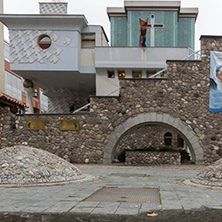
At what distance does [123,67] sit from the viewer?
750 inches

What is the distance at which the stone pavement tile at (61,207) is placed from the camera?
4.22m

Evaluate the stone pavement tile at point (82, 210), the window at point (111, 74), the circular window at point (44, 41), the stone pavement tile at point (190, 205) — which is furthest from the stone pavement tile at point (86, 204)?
the circular window at point (44, 41)

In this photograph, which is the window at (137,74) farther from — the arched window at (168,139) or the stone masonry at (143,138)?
the arched window at (168,139)

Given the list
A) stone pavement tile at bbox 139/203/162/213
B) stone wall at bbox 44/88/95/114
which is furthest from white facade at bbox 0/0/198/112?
stone pavement tile at bbox 139/203/162/213

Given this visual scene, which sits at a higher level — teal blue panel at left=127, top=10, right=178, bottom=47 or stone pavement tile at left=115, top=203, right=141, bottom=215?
teal blue panel at left=127, top=10, right=178, bottom=47

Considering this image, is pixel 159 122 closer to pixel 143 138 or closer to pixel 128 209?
pixel 143 138

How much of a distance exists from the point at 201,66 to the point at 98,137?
6360mm

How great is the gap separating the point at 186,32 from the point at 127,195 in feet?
70.3

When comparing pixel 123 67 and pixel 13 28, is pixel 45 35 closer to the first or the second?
pixel 13 28

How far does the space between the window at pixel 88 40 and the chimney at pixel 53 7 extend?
3.48 metres

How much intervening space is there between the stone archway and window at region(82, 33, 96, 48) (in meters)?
7.64

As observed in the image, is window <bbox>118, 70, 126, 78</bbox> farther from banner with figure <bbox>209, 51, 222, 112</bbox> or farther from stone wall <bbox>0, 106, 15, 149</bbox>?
stone wall <bbox>0, 106, 15, 149</bbox>

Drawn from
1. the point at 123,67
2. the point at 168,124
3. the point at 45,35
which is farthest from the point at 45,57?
the point at 168,124

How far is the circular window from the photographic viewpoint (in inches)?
772
